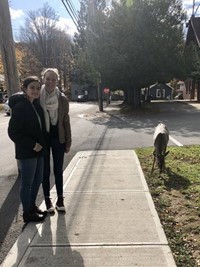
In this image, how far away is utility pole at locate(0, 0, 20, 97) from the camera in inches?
290

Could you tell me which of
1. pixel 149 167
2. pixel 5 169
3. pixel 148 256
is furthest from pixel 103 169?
pixel 148 256

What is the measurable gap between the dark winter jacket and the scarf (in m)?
0.20

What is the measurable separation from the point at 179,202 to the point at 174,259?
1903mm

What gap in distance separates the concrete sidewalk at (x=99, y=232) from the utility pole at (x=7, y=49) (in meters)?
2.45

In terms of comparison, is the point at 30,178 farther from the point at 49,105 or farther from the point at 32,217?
the point at 49,105

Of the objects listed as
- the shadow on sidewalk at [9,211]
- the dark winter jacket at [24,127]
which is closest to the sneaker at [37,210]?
the shadow on sidewalk at [9,211]

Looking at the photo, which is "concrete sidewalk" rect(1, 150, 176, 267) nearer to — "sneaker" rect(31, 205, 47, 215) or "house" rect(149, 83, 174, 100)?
"sneaker" rect(31, 205, 47, 215)

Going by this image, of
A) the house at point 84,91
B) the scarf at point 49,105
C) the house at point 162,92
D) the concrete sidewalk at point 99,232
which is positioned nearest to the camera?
the concrete sidewalk at point 99,232

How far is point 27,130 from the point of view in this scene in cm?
437

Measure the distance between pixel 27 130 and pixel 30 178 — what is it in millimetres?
611

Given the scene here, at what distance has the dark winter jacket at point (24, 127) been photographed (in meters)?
4.32

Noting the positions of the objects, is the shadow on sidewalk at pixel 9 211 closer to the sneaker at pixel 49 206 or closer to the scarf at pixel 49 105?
the sneaker at pixel 49 206

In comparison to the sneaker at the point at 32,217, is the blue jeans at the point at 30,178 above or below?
above

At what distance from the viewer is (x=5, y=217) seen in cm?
513
